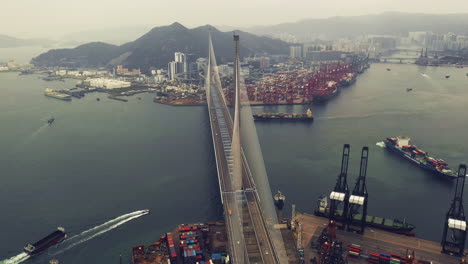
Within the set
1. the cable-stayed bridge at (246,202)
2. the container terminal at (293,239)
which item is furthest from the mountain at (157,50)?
the container terminal at (293,239)

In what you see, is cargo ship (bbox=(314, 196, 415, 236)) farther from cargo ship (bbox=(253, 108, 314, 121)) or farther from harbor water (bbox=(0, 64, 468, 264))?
cargo ship (bbox=(253, 108, 314, 121))

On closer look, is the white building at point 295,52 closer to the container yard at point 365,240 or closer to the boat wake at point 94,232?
the container yard at point 365,240

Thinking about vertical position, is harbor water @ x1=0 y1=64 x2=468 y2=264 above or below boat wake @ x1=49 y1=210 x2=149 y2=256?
above

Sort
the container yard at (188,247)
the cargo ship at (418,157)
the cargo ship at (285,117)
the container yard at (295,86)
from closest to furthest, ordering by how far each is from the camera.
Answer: the container yard at (188,247), the cargo ship at (418,157), the cargo ship at (285,117), the container yard at (295,86)

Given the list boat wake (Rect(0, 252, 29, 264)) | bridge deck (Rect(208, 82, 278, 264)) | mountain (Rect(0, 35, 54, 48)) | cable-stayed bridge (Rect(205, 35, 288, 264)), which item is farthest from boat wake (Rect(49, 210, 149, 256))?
mountain (Rect(0, 35, 54, 48))

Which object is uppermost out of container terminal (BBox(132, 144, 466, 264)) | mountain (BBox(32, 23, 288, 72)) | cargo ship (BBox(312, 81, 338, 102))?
mountain (BBox(32, 23, 288, 72))

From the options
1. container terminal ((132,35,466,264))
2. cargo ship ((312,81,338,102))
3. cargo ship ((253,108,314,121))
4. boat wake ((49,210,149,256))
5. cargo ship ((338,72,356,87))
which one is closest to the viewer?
container terminal ((132,35,466,264))

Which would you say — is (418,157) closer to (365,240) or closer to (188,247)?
(365,240)
